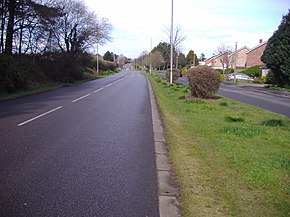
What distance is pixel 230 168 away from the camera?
5.31m

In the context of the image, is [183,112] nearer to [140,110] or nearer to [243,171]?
[140,110]

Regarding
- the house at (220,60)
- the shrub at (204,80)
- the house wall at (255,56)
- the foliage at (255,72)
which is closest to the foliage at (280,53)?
the shrub at (204,80)

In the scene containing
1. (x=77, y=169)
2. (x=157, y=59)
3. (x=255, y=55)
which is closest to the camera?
(x=77, y=169)

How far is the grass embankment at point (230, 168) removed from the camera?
392 centimetres

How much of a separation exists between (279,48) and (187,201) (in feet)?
107

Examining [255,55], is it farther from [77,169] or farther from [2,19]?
[77,169]

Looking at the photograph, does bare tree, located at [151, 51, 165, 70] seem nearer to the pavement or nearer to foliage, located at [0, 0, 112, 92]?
foliage, located at [0, 0, 112, 92]

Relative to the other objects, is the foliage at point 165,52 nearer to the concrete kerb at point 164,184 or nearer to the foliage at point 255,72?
the foliage at point 255,72

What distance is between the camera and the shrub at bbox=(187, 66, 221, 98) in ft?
55.7

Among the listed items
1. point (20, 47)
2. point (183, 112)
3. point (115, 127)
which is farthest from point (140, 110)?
point (20, 47)

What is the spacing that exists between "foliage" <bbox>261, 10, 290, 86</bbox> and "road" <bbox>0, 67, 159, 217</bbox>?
2642 cm

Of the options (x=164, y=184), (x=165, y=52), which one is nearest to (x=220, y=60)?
(x=165, y=52)

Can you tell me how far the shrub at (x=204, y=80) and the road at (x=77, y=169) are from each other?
7858mm

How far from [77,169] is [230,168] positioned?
258 cm
